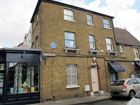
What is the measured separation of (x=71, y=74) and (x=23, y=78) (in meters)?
4.28

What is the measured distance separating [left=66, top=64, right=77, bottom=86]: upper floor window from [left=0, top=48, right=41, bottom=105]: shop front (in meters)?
2.79

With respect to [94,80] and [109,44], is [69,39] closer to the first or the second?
[94,80]

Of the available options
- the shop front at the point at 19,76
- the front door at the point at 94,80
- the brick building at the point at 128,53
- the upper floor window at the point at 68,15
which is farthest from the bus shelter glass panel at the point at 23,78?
the brick building at the point at 128,53

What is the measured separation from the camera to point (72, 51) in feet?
36.6

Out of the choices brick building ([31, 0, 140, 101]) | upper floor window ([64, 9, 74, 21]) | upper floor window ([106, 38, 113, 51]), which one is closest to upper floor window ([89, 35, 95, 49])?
brick building ([31, 0, 140, 101])

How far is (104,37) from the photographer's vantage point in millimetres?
13828

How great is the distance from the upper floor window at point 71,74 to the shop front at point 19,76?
2.79 meters

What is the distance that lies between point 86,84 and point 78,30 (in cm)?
569

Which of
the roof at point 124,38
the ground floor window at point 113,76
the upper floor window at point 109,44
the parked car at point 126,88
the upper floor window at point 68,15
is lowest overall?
the parked car at point 126,88

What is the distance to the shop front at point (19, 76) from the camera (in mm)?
8406

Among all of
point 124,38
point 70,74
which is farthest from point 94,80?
point 124,38

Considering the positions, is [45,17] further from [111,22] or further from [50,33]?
[111,22]

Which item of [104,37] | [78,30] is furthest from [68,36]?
[104,37]

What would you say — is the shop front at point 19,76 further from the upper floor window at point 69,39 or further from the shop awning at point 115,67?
the shop awning at point 115,67
